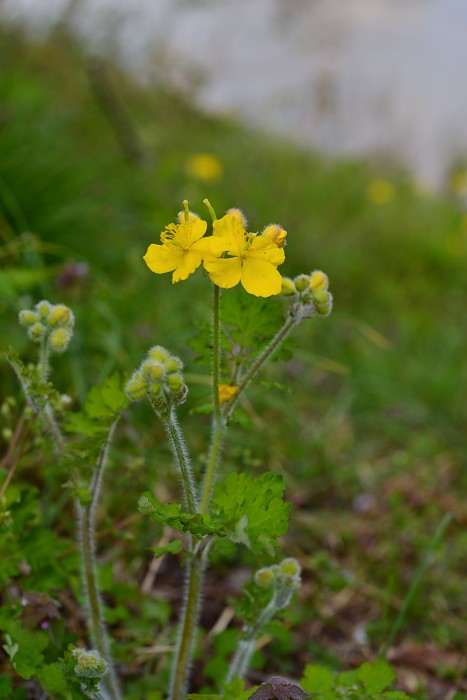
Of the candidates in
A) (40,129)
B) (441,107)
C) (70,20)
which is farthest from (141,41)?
(441,107)

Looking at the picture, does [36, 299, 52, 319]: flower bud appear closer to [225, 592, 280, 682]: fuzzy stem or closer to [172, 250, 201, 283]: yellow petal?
[172, 250, 201, 283]: yellow petal

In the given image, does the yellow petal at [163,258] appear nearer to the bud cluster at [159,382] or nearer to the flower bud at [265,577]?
the bud cluster at [159,382]

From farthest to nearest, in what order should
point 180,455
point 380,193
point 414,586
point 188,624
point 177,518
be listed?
point 380,193 < point 414,586 < point 188,624 < point 180,455 < point 177,518

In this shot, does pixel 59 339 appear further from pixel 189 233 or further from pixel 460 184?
pixel 460 184

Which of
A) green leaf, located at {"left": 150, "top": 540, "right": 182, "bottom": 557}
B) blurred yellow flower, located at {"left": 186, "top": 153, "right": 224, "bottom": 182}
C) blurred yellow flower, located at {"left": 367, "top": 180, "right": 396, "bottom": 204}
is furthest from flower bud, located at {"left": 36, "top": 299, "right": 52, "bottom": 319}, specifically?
blurred yellow flower, located at {"left": 367, "top": 180, "right": 396, "bottom": 204}

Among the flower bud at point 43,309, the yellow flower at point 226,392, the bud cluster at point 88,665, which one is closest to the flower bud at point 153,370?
the yellow flower at point 226,392

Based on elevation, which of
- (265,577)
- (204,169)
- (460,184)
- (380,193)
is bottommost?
(460,184)

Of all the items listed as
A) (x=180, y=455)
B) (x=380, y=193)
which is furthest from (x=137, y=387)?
(x=380, y=193)
